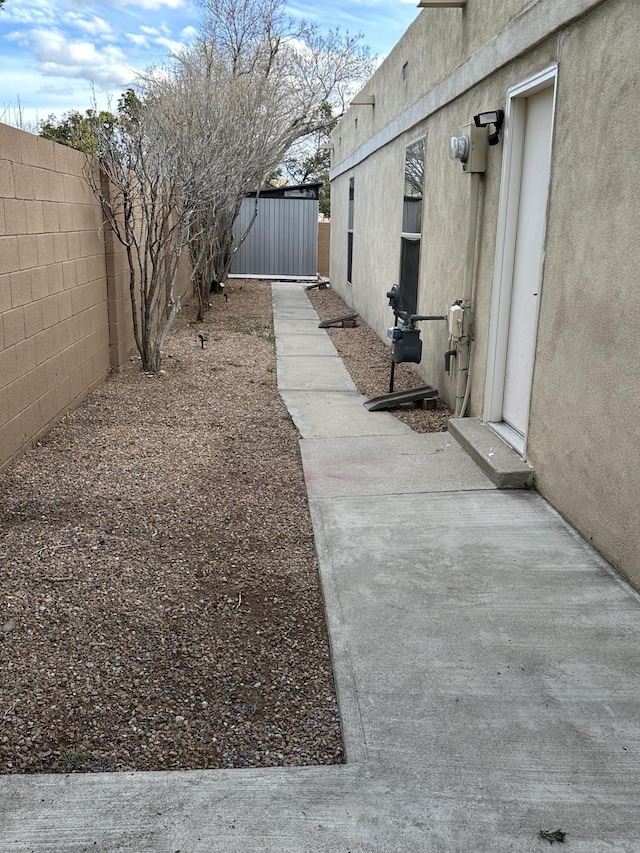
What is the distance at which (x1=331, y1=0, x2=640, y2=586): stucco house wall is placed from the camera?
11.5 feet

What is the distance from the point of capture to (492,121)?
5.31 meters

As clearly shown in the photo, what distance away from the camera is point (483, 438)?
17.7ft

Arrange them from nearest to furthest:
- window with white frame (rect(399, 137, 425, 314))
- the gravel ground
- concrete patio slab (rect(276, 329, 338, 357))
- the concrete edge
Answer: the gravel ground < the concrete edge < window with white frame (rect(399, 137, 425, 314)) < concrete patio slab (rect(276, 329, 338, 357))

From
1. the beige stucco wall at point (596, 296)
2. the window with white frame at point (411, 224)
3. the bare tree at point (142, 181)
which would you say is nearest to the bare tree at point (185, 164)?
the bare tree at point (142, 181)

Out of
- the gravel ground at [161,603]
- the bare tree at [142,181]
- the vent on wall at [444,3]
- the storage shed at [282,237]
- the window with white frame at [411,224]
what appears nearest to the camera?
the gravel ground at [161,603]

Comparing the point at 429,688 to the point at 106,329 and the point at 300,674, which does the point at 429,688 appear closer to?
the point at 300,674

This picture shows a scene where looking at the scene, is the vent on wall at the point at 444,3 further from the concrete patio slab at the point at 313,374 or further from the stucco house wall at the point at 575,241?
the concrete patio slab at the point at 313,374

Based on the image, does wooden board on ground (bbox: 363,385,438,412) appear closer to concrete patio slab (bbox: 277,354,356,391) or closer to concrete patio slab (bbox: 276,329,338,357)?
concrete patio slab (bbox: 277,354,356,391)

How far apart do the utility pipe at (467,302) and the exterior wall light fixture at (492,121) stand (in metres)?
0.32

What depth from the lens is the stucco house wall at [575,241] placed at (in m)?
3.50

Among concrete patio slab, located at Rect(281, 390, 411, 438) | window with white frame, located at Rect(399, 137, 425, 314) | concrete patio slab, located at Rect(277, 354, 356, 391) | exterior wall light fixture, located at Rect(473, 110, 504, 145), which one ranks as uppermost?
exterior wall light fixture, located at Rect(473, 110, 504, 145)

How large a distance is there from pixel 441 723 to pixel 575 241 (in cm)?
263

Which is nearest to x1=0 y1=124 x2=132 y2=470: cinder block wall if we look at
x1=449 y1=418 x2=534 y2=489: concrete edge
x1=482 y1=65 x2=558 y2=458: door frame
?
x1=449 y1=418 x2=534 y2=489: concrete edge

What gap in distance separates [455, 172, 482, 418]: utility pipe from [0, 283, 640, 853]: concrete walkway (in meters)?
1.80
